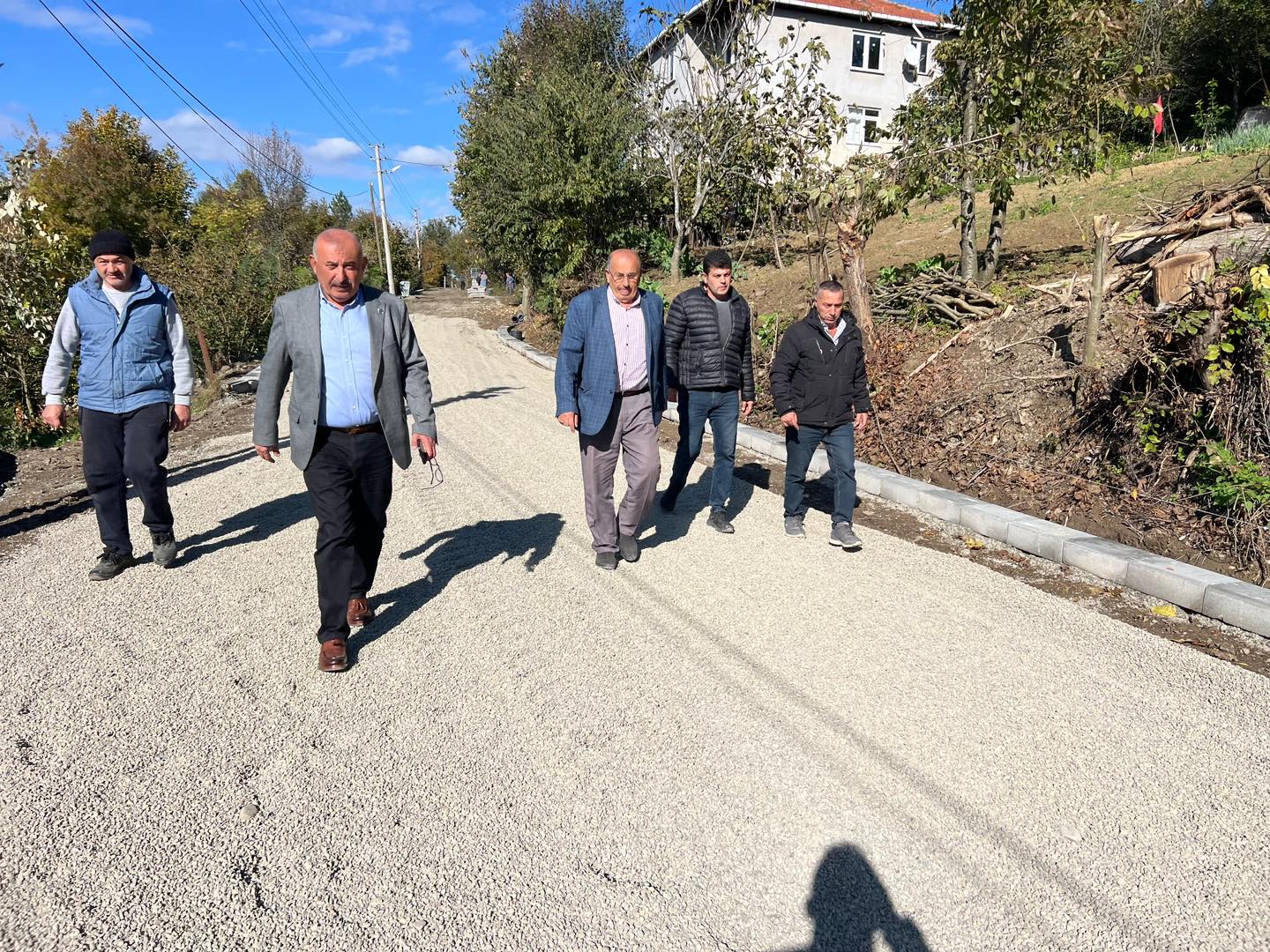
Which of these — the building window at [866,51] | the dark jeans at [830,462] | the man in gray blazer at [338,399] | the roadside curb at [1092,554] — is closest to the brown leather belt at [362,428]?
the man in gray blazer at [338,399]

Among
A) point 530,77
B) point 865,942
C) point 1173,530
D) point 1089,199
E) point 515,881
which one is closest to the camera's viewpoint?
point 865,942

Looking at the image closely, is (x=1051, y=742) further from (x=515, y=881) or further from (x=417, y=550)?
(x=417, y=550)

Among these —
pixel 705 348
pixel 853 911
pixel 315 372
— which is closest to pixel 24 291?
pixel 315 372

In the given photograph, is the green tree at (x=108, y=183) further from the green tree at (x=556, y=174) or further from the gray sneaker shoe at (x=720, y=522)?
the gray sneaker shoe at (x=720, y=522)

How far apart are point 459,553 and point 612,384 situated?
159 centimetres

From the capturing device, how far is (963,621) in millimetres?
4234

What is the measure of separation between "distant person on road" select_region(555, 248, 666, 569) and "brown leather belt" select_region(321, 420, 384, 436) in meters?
1.20

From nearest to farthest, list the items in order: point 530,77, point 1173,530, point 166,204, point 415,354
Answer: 1. point 415,354
2. point 1173,530
3. point 530,77
4. point 166,204

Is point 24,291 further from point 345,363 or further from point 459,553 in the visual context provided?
point 345,363

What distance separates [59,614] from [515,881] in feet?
11.3

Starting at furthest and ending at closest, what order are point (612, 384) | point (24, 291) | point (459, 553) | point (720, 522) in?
point (24, 291)
point (720, 522)
point (459, 553)
point (612, 384)

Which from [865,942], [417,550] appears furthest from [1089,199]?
[865,942]

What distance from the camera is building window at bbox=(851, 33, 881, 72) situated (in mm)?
33031

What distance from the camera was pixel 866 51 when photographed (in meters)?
33.3
